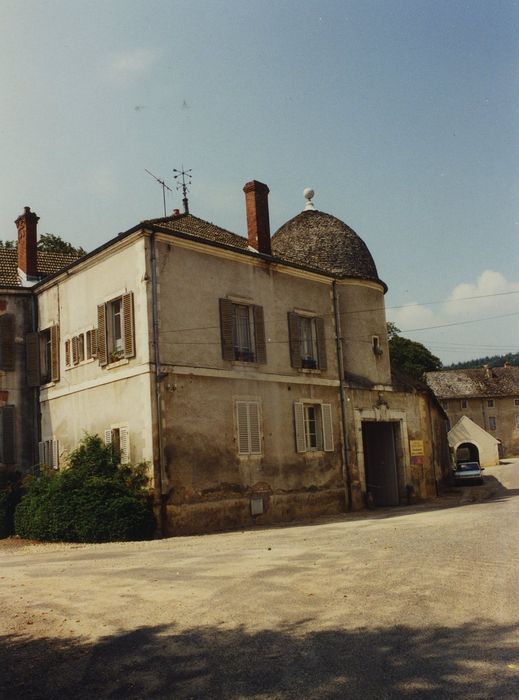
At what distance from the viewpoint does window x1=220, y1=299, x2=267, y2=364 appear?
63.6 ft

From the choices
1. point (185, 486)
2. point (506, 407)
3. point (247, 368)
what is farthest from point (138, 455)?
point (506, 407)

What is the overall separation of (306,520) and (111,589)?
452 inches

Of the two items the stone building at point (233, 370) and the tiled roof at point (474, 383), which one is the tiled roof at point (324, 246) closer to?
the stone building at point (233, 370)

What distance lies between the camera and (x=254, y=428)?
63.7 feet

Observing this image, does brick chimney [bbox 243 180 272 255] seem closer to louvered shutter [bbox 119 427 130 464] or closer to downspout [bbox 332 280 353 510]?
downspout [bbox 332 280 353 510]

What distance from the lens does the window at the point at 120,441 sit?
17484mm

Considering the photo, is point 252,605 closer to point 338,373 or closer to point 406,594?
point 406,594

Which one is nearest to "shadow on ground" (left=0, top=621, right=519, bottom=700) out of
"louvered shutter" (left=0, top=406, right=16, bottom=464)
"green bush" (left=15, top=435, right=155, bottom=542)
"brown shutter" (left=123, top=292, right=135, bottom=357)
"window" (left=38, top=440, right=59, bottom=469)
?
"green bush" (left=15, top=435, right=155, bottom=542)

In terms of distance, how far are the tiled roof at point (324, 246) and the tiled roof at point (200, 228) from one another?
2.18m

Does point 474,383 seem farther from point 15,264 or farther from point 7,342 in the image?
point 7,342

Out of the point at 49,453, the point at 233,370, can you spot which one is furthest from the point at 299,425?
the point at 49,453

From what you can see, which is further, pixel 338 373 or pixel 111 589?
pixel 338 373

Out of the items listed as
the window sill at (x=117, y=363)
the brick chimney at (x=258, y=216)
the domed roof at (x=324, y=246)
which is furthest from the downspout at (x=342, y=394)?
the window sill at (x=117, y=363)

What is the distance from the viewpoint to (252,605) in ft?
25.2
